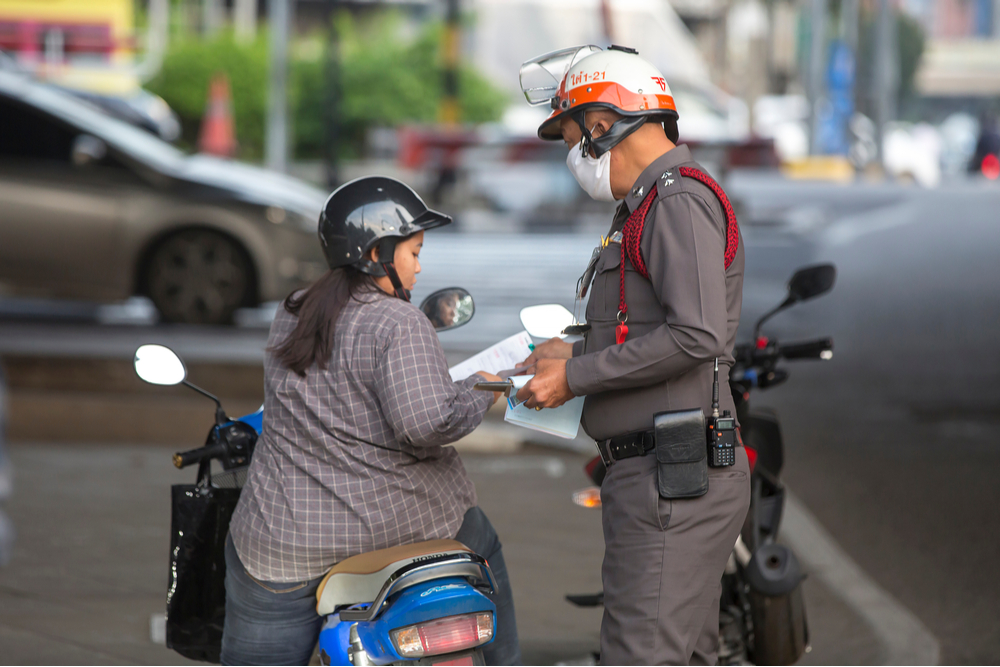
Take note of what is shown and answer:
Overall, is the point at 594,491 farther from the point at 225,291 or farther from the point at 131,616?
the point at 225,291

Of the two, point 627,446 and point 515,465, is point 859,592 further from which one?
point 627,446

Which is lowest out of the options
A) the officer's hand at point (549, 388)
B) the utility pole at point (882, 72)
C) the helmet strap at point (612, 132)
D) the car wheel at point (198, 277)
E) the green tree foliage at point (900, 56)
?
the officer's hand at point (549, 388)

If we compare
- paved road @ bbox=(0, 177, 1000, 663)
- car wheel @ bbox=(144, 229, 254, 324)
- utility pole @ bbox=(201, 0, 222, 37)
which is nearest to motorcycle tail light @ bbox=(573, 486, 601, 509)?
paved road @ bbox=(0, 177, 1000, 663)

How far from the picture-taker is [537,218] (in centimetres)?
1891

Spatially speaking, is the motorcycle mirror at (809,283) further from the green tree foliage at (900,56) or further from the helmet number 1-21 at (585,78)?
the green tree foliage at (900,56)

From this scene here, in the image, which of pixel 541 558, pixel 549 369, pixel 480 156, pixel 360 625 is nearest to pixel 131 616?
pixel 541 558

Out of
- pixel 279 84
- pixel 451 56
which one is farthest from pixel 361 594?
pixel 279 84

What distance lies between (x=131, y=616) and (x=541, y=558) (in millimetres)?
1823

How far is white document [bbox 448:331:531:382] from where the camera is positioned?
3139mm

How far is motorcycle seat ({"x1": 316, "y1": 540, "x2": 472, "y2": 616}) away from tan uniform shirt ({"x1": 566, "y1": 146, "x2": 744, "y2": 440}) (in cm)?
45

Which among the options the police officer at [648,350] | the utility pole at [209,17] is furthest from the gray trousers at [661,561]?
the utility pole at [209,17]

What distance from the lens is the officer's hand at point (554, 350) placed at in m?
2.96

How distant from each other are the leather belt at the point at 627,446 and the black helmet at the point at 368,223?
0.63 meters

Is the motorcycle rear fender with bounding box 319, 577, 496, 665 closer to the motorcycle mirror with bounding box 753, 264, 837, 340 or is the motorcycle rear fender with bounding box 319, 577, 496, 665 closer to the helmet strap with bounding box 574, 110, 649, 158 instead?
the helmet strap with bounding box 574, 110, 649, 158
